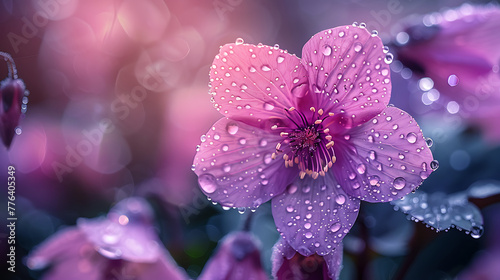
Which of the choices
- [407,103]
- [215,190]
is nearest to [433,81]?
[407,103]

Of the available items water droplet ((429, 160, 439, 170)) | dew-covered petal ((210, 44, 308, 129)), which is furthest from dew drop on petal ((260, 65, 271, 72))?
water droplet ((429, 160, 439, 170))

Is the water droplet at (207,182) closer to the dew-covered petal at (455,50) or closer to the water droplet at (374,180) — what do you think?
the water droplet at (374,180)

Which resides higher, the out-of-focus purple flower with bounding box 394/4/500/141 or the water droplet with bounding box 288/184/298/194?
the out-of-focus purple flower with bounding box 394/4/500/141

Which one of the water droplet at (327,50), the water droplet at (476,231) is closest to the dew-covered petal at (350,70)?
the water droplet at (327,50)

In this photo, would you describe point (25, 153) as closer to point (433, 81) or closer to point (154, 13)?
point (154, 13)

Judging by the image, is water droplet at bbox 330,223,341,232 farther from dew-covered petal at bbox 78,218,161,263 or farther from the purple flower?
dew-covered petal at bbox 78,218,161,263

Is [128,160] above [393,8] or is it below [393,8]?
below

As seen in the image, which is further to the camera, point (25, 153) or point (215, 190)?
point (25, 153)
